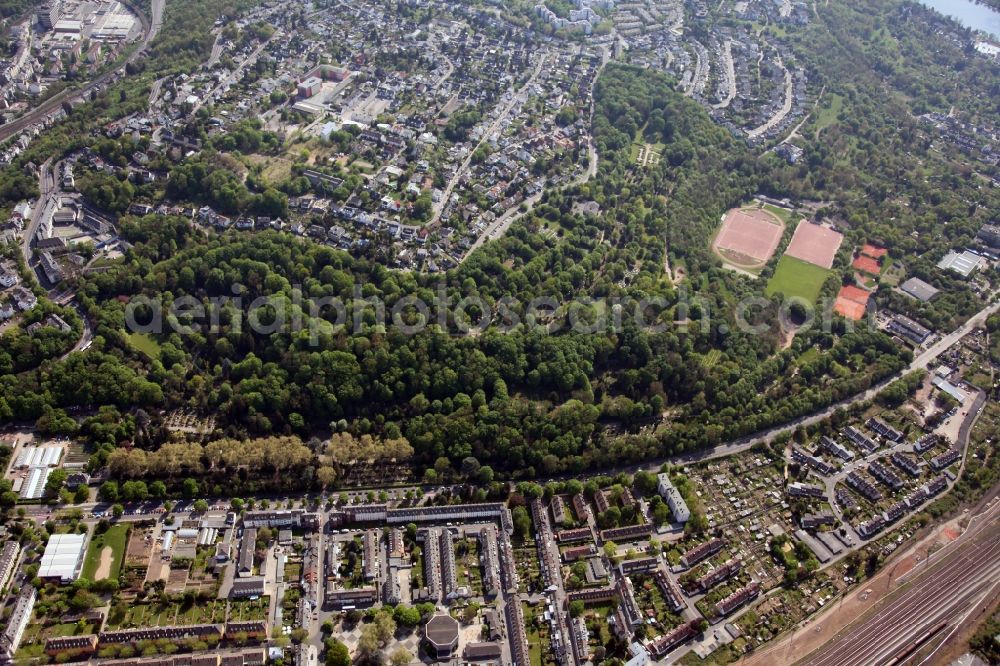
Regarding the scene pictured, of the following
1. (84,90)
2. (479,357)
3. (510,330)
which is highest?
(84,90)

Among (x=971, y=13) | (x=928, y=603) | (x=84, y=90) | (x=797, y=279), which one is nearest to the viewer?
(x=928, y=603)

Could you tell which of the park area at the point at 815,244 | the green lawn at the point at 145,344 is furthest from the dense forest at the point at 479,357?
the park area at the point at 815,244

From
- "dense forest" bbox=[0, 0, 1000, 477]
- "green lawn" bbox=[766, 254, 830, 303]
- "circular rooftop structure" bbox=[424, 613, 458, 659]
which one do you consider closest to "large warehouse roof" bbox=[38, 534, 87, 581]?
"dense forest" bbox=[0, 0, 1000, 477]

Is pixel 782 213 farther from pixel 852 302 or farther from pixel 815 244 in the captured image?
pixel 852 302

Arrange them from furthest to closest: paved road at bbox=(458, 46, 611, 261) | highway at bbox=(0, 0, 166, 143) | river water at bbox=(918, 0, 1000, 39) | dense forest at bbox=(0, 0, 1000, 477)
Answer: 1. river water at bbox=(918, 0, 1000, 39)
2. highway at bbox=(0, 0, 166, 143)
3. paved road at bbox=(458, 46, 611, 261)
4. dense forest at bbox=(0, 0, 1000, 477)

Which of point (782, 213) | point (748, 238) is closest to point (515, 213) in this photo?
point (748, 238)

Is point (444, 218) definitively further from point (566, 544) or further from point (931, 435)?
point (931, 435)

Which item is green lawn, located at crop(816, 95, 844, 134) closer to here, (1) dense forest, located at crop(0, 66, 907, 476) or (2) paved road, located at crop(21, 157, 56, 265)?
(1) dense forest, located at crop(0, 66, 907, 476)

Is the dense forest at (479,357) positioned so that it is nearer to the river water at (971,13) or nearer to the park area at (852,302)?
the park area at (852,302)
